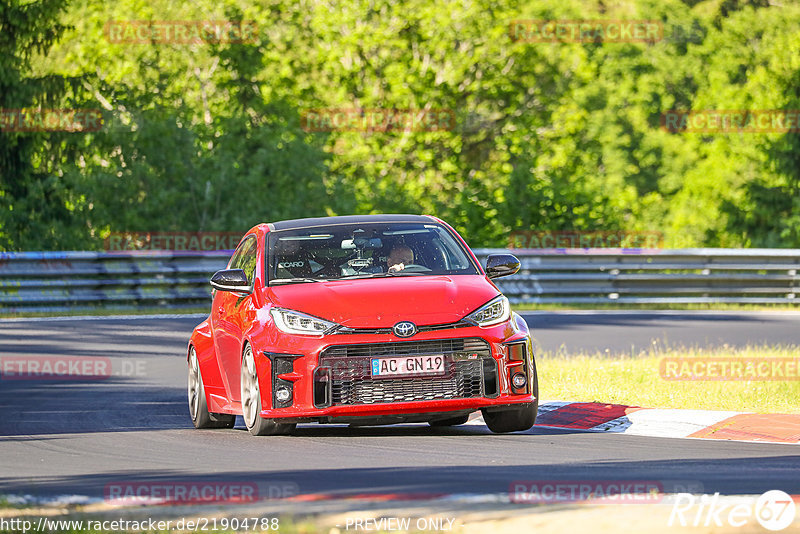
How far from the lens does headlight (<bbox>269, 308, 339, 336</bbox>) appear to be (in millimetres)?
10109

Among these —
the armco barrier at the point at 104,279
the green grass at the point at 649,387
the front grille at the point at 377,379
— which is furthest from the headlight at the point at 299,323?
the armco barrier at the point at 104,279

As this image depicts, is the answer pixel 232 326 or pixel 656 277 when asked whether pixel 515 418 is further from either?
pixel 656 277

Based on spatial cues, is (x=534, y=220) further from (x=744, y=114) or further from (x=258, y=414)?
(x=258, y=414)

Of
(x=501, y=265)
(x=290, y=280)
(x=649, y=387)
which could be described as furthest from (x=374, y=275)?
(x=649, y=387)

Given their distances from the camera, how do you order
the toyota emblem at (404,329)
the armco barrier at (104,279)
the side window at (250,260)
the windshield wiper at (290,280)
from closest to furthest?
the toyota emblem at (404,329)
the windshield wiper at (290,280)
the side window at (250,260)
the armco barrier at (104,279)

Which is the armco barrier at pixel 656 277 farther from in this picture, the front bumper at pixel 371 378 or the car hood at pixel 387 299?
the front bumper at pixel 371 378

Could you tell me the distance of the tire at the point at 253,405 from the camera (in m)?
10.4

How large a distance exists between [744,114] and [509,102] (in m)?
7.78

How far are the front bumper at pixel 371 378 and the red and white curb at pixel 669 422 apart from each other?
1.50 m

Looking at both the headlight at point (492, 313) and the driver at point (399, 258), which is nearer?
the headlight at point (492, 313)

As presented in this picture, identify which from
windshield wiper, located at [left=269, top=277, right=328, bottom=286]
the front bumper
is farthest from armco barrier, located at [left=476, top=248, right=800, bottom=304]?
the front bumper

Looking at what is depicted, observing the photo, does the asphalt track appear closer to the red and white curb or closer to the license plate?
the red and white curb

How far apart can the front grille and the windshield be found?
974 mm

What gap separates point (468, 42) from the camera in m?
45.4
